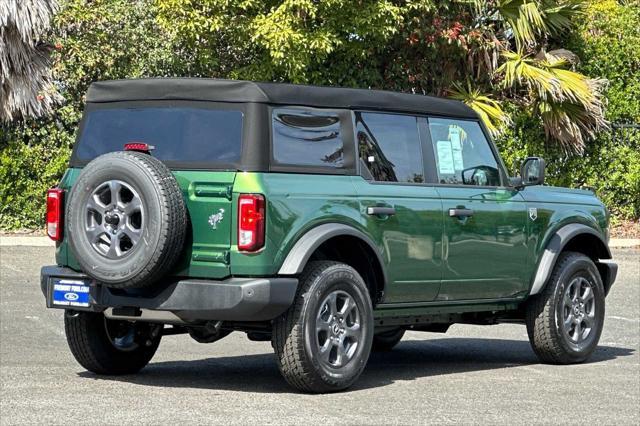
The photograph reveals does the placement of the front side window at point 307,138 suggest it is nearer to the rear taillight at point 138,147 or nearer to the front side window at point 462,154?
the rear taillight at point 138,147

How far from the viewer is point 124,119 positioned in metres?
9.53

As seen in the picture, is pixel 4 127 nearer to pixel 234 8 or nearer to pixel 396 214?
pixel 234 8

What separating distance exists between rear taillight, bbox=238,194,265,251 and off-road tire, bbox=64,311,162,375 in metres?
1.58

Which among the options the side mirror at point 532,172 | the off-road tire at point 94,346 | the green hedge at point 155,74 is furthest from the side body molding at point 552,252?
the green hedge at point 155,74

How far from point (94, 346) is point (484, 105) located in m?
13.1

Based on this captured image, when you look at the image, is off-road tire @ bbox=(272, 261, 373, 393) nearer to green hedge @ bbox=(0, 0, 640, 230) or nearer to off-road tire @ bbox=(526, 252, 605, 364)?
off-road tire @ bbox=(526, 252, 605, 364)

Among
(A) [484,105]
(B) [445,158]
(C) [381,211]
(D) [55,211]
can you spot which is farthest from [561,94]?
(D) [55,211]

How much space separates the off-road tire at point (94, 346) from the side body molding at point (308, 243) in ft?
5.13

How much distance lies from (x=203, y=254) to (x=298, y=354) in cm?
87

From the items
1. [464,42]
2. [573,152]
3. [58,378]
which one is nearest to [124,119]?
[58,378]

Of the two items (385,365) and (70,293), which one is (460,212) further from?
(70,293)

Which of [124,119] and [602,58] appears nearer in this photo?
[124,119]

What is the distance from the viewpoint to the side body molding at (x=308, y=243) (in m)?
8.95

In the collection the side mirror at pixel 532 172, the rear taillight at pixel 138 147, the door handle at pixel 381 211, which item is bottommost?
the door handle at pixel 381 211
